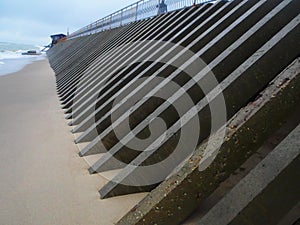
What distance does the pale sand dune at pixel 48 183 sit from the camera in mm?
2094

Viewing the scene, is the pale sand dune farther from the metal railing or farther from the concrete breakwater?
the metal railing

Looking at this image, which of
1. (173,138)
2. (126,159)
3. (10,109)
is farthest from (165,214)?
(10,109)

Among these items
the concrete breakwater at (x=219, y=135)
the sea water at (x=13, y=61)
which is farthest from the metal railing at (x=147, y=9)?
the sea water at (x=13, y=61)

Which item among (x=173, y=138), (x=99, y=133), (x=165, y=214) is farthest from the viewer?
(x=99, y=133)

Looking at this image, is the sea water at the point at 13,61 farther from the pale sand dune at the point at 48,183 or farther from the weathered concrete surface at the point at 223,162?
the weathered concrete surface at the point at 223,162

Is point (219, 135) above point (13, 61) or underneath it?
above

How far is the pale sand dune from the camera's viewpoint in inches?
82.4

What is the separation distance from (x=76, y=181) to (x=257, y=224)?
1711mm

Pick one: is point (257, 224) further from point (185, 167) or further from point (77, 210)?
point (77, 210)

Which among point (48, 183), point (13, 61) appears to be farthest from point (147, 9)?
point (13, 61)

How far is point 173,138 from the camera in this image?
7.02 feet

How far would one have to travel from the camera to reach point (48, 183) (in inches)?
103

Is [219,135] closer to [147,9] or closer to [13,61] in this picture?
[147,9]

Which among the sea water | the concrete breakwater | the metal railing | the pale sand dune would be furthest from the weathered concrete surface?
the sea water
